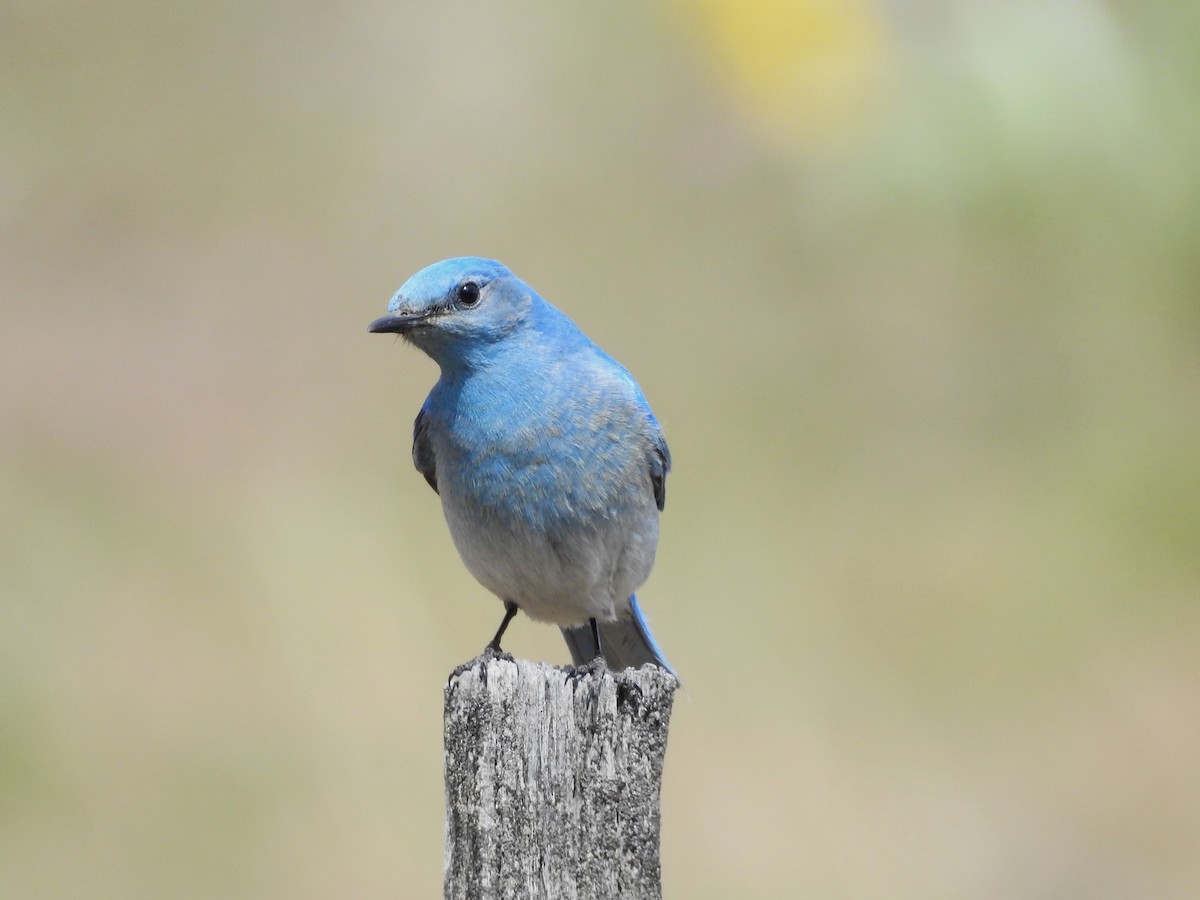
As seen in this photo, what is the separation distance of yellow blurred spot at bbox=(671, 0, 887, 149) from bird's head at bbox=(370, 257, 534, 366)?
266 cm

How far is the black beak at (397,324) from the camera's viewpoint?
4.14m

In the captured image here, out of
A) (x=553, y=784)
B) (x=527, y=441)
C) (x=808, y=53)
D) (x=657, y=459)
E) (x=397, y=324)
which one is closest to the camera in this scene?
(x=553, y=784)

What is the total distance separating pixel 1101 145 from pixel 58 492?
6.01 metres

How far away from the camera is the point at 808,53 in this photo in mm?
6594

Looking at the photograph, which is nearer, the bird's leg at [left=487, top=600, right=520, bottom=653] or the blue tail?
the bird's leg at [left=487, top=600, right=520, bottom=653]

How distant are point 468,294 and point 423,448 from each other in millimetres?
642

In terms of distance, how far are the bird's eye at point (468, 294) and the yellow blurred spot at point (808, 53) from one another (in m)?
2.78

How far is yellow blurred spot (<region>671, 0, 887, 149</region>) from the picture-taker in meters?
6.36

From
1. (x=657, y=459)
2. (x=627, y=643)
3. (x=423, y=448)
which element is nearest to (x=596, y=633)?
(x=627, y=643)

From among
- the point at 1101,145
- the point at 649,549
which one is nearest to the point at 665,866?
the point at 649,549

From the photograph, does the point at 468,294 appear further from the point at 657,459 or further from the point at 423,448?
the point at 657,459

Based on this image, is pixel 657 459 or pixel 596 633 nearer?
pixel 657 459

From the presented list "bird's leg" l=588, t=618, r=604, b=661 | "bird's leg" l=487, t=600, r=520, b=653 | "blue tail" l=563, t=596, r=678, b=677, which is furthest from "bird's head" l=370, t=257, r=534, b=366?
"blue tail" l=563, t=596, r=678, b=677

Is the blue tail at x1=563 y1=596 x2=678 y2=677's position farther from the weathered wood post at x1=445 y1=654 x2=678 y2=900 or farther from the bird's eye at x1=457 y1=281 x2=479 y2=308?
the weathered wood post at x1=445 y1=654 x2=678 y2=900
